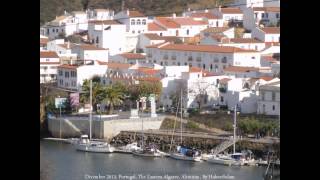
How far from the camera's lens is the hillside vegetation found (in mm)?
12859

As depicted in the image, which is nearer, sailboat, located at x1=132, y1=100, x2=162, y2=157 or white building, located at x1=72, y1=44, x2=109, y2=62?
sailboat, located at x1=132, y1=100, x2=162, y2=157

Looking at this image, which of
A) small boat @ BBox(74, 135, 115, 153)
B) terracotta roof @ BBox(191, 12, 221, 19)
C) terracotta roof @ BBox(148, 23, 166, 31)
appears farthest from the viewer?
terracotta roof @ BBox(191, 12, 221, 19)

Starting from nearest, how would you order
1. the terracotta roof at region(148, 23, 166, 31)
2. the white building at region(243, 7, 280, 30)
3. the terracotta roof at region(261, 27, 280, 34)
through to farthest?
the terracotta roof at region(261, 27, 280, 34), the terracotta roof at region(148, 23, 166, 31), the white building at region(243, 7, 280, 30)

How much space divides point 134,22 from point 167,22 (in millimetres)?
547

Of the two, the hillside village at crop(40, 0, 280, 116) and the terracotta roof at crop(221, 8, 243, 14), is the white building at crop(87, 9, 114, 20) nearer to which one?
the hillside village at crop(40, 0, 280, 116)

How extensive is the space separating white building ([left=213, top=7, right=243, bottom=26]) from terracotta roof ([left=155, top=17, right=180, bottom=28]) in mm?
833

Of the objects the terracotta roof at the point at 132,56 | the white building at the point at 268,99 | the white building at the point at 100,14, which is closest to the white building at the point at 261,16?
the white building at the point at 100,14

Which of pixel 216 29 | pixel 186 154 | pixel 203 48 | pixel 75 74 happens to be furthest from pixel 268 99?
pixel 216 29

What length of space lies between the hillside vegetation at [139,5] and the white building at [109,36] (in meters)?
1.75

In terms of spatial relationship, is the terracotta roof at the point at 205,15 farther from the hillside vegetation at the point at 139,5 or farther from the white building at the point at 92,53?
the white building at the point at 92,53

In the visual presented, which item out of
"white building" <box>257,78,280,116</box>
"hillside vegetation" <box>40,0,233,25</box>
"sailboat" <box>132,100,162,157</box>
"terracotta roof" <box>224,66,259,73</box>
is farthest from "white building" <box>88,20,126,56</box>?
"sailboat" <box>132,100,162,157</box>

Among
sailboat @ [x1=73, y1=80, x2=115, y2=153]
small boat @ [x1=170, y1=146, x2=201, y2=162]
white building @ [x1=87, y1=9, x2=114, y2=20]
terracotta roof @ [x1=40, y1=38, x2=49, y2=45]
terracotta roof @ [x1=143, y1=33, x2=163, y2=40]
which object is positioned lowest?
small boat @ [x1=170, y1=146, x2=201, y2=162]
